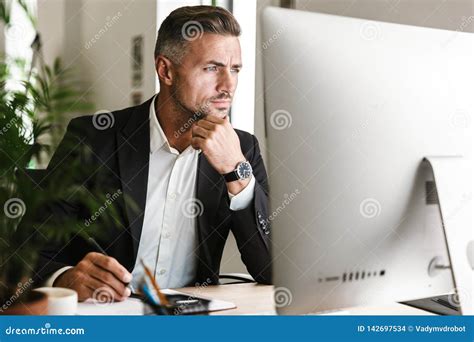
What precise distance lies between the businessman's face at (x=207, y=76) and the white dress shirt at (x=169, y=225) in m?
0.22

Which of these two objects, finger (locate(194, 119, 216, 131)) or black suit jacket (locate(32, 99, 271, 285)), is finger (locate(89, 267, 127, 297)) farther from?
finger (locate(194, 119, 216, 131))

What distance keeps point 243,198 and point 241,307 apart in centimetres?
37

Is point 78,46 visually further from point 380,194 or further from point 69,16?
point 380,194

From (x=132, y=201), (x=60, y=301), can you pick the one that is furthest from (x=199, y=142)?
(x=60, y=301)

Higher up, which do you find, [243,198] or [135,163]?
[135,163]

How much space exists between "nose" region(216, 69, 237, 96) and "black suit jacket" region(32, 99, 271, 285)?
0.75 feet

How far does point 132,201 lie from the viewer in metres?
1.45

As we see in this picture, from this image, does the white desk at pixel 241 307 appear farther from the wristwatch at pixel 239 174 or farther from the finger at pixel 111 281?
the wristwatch at pixel 239 174

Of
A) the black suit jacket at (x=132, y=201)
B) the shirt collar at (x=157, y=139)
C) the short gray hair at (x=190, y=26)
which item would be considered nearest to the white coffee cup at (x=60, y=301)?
the black suit jacket at (x=132, y=201)

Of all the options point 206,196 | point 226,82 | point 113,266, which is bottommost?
point 113,266

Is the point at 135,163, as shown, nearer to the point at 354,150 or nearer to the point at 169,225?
the point at 169,225

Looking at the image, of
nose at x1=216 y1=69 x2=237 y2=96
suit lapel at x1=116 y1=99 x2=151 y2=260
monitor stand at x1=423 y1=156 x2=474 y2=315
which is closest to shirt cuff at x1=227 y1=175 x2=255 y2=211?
suit lapel at x1=116 y1=99 x2=151 y2=260

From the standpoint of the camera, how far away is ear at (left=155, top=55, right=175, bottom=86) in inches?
69.7
